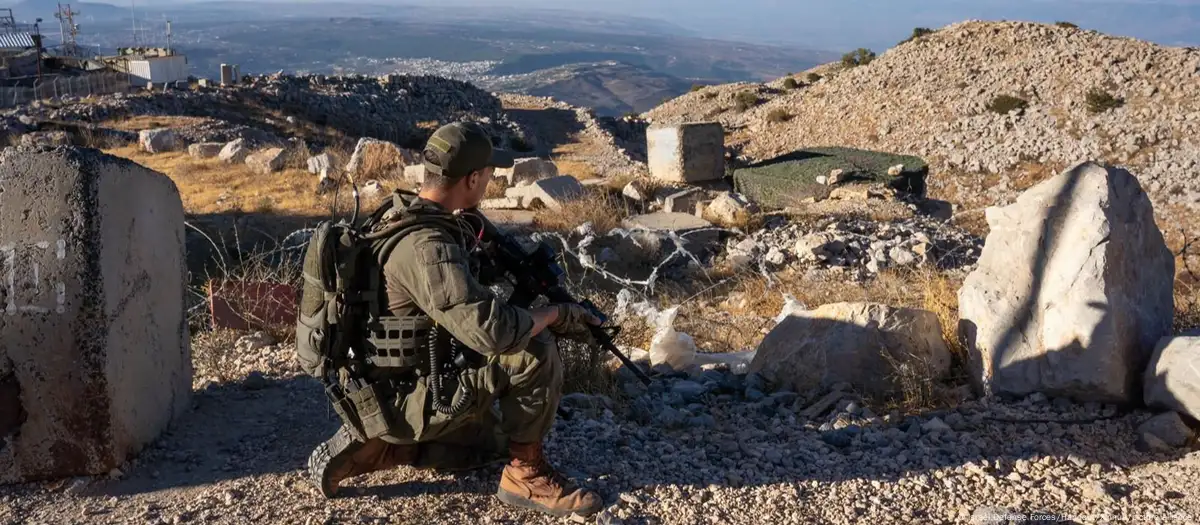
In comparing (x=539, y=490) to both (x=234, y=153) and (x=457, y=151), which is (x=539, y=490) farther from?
(x=234, y=153)

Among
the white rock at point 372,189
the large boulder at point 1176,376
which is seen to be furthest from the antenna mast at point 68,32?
the large boulder at point 1176,376

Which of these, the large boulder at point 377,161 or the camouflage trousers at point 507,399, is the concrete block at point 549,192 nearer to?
the large boulder at point 377,161

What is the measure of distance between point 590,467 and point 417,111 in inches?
1082

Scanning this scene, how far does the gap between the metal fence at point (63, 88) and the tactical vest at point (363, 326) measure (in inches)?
978

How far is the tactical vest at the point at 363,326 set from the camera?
2.75m

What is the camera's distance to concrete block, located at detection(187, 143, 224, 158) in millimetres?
15875

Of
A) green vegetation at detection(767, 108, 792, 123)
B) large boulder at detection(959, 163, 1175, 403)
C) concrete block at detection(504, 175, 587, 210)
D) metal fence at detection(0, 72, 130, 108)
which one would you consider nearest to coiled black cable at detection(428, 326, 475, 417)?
large boulder at detection(959, 163, 1175, 403)

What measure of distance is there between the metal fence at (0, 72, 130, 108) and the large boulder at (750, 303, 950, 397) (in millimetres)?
24780

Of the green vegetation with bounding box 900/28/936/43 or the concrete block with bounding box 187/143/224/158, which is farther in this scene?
the green vegetation with bounding box 900/28/936/43

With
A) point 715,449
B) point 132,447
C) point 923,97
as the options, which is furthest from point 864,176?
point 923,97

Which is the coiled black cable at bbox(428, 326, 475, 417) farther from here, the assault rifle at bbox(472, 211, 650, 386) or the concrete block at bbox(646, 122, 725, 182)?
the concrete block at bbox(646, 122, 725, 182)

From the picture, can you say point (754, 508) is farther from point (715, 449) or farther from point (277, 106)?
point (277, 106)

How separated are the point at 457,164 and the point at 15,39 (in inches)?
1634

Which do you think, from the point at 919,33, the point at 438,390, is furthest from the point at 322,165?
the point at 919,33
